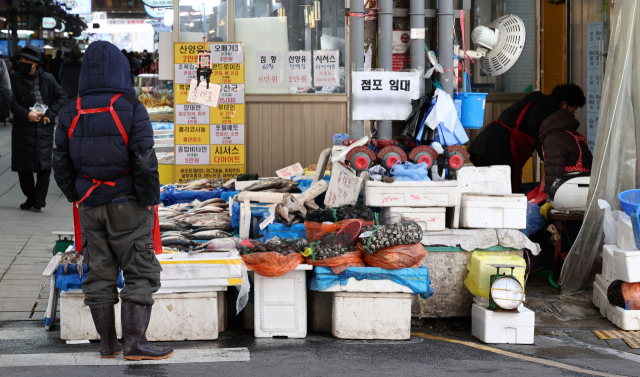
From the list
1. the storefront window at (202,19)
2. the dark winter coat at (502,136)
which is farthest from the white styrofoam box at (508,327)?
the storefront window at (202,19)

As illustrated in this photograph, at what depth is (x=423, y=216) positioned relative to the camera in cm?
617

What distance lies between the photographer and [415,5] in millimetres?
6809

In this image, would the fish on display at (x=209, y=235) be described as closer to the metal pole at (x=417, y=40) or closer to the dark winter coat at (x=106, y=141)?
the dark winter coat at (x=106, y=141)

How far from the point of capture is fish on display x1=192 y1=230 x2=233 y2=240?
6664mm

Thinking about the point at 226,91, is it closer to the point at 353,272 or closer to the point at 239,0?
the point at 239,0

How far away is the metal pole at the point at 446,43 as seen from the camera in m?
6.81

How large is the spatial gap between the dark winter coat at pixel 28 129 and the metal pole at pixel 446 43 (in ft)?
19.9

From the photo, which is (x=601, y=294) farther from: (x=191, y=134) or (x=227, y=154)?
(x=191, y=134)

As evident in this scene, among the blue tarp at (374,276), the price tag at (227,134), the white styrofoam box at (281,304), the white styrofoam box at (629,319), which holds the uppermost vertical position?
the price tag at (227,134)

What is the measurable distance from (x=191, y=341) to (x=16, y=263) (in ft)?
10.7

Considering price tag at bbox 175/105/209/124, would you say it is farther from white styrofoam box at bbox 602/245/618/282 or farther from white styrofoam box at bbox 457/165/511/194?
white styrofoam box at bbox 602/245/618/282

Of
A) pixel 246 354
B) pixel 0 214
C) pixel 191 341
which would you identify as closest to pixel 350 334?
pixel 246 354

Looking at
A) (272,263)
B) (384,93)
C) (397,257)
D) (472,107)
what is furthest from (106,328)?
(472,107)

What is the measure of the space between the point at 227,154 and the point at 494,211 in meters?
4.75
